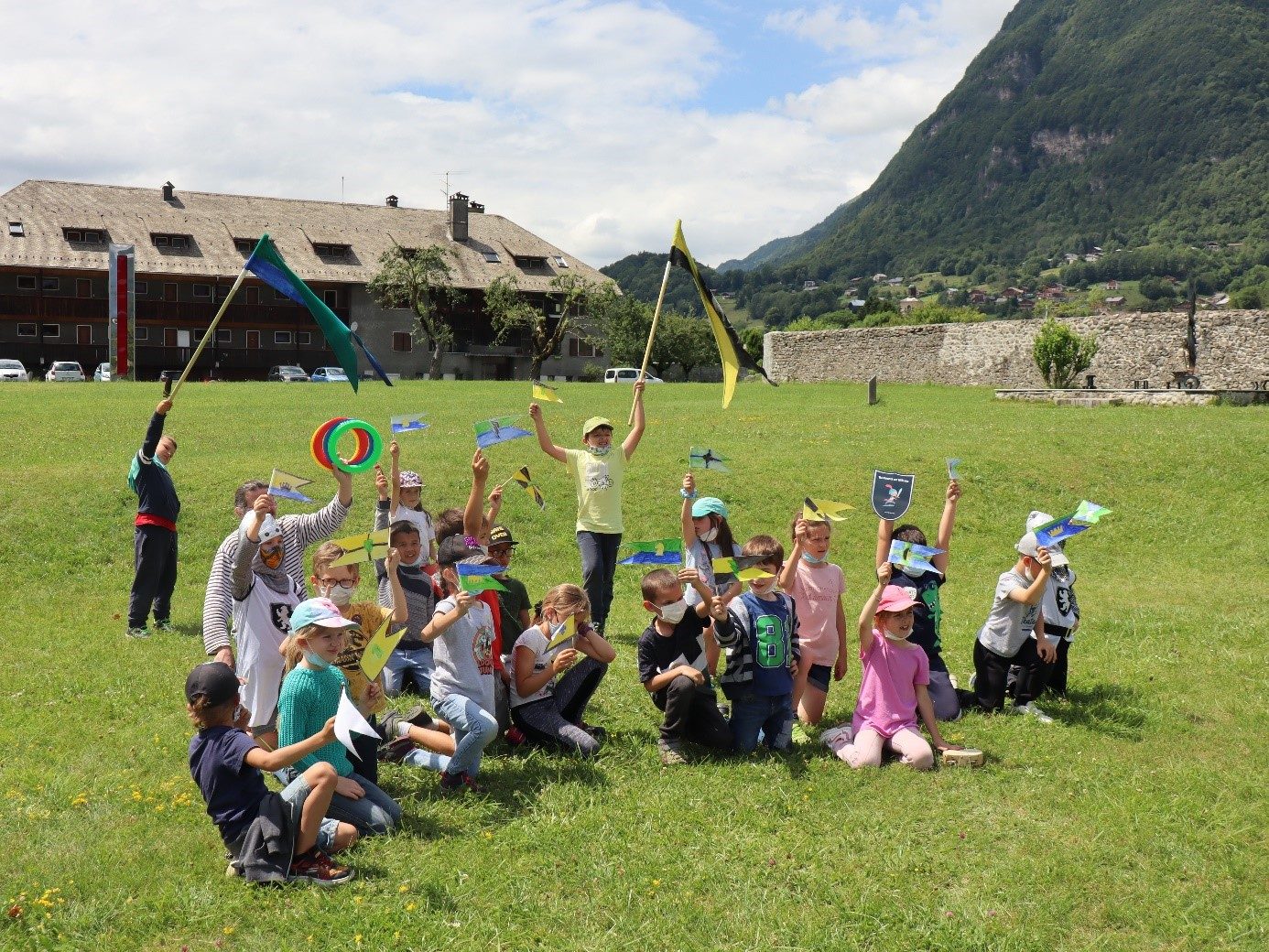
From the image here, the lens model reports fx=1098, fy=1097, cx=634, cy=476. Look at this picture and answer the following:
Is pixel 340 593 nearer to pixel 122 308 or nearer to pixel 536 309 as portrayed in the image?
pixel 122 308

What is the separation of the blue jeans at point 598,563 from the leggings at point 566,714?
2.08m

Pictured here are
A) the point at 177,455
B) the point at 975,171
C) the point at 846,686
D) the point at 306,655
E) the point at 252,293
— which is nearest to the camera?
the point at 306,655

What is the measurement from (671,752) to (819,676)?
→ 52.1 inches

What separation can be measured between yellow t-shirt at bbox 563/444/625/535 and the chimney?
5533 cm

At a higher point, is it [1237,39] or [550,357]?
[1237,39]

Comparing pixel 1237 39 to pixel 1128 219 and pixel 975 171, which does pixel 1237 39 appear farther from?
pixel 975 171

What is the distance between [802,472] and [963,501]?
2.39 meters

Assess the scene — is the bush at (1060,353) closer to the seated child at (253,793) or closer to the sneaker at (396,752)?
the sneaker at (396,752)

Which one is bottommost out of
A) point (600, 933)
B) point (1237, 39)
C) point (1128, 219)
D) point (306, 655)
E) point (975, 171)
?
point (600, 933)

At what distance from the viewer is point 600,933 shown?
455 centimetres

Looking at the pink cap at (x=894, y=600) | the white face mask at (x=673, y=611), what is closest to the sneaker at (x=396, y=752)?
the white face mask at (x=673, y=611)

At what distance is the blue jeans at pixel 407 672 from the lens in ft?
25.4

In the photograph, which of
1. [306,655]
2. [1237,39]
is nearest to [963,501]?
[306,655]

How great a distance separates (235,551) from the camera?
6422 mm
